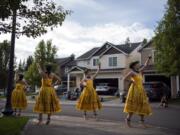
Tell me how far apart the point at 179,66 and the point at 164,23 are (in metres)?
4.10

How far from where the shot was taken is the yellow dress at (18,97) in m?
16.8

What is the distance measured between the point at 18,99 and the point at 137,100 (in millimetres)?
6854

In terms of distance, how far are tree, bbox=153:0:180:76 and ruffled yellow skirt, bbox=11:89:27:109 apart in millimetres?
20281

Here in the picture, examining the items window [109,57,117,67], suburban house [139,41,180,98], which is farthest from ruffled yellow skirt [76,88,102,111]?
window [109,57,117,67]

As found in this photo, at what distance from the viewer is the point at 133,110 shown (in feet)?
38.1

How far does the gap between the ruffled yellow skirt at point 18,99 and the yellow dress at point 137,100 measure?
646cm

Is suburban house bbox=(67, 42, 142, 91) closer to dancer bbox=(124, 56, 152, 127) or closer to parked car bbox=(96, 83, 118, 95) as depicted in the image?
parked car bbox=(96, 83, 118, 95)

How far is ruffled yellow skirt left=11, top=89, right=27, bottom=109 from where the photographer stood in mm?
16781

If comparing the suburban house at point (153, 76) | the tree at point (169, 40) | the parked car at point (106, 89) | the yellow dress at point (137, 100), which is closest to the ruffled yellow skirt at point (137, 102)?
the yellow dress at point (137, 100)

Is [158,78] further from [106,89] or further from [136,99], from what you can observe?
[136,99]

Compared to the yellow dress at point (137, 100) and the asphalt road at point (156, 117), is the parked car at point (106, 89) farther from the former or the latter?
the yellow dress at point (137, 100)

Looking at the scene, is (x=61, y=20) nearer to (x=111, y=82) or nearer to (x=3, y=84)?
(x=111, y=82)

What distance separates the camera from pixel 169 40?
115 ft

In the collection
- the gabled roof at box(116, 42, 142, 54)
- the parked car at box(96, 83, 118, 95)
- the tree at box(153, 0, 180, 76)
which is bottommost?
the parked car at box(96, 83, 118, 95)
